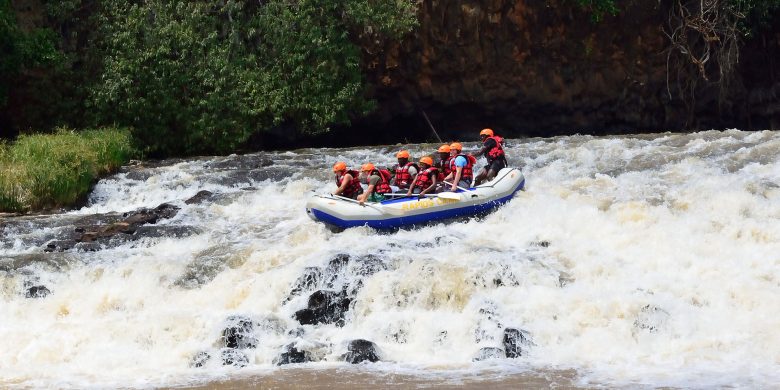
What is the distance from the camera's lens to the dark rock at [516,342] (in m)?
9.56

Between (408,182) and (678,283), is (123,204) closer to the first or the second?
(408,182)

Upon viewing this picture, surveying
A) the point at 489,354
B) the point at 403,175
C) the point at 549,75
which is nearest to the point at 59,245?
the point at 403,175

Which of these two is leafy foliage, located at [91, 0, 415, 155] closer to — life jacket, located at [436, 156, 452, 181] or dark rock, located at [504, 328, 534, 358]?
life jacket, located at [436, 156, 452, 181]

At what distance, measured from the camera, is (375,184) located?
14.0 m

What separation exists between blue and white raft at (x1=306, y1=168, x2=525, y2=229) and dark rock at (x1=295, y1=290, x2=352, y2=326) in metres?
2.65

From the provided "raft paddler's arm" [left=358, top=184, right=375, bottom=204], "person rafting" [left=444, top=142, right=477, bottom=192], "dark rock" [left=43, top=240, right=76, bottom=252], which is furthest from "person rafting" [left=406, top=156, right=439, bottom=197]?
"dark rock" [left=43, top=240, right=76, bottom=252]

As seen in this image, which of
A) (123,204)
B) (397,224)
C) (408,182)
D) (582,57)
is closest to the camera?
(397,224)

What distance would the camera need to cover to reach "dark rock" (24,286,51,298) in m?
11.7

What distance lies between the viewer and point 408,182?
47.7ft

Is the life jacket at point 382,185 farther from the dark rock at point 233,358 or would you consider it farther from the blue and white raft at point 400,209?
the dark rock at point 233,358

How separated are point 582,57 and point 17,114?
11.8 meters

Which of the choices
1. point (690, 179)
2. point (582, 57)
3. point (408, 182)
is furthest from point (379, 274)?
point (582, 57)

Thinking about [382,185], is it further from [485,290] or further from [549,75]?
[549,75]

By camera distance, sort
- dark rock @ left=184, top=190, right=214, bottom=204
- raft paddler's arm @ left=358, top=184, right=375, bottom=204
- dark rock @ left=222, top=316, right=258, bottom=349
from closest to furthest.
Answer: dark rock @ left=222, top=316, right=258, bottom=349, raft paddler's arm @ left=358, top=184, right=375, bottom=204, dark rock @ left=184, top=190, right=214, bottom=204
